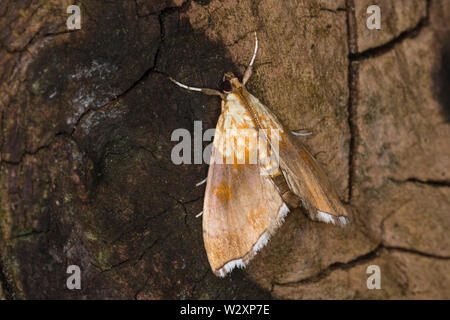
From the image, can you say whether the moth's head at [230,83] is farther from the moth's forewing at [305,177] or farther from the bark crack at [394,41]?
the bark crack at [394,41]

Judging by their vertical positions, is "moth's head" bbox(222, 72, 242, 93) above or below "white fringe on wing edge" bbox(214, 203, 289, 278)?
above

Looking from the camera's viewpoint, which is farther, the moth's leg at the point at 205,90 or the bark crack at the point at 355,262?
the bark crack at the point at 355,262

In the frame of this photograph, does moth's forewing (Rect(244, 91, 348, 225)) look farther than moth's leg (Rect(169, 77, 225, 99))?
Yes

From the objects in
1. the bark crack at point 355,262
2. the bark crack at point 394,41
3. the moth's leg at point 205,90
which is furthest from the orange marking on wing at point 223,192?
the bark crack at point 394,41

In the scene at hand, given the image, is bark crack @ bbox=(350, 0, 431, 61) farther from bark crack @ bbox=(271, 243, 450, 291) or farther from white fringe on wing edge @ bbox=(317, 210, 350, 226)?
bark crack @ bbox=(271, 243, 450, 291)

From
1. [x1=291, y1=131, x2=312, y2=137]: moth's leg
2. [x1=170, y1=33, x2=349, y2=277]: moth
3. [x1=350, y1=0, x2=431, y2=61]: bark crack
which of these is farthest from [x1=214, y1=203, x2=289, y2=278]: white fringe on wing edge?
[x1=350, y1=0, x2=431, y2=61]: bark crack

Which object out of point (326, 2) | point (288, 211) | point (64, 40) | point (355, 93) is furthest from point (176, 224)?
point (326, 2)

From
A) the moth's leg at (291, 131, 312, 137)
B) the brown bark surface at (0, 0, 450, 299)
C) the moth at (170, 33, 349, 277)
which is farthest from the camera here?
the moth's leg at (291, 131, 312, 137)
